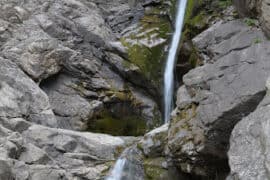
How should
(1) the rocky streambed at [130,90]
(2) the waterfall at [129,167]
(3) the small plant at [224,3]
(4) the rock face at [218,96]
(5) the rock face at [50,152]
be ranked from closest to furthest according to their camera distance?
(4) the rock face at [218,96] → (1) the rocky streambed at [130,90] → (5) the rock face at [50,152] → (2) the waterfall at [129,167] → (3) the small plant at [224,3]

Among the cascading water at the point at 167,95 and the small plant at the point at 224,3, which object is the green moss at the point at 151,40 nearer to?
the cascading water at the point at 167,95

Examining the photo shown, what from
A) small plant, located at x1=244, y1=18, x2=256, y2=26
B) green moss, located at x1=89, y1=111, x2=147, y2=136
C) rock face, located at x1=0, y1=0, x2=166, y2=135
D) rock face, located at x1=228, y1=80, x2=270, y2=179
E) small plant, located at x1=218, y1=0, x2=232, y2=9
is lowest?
green moss, located at x1=89, y1=111, x2=147, y2=136

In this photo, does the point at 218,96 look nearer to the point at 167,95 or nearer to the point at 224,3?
the point at 224,3

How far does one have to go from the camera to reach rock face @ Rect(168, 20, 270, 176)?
928 centimetres

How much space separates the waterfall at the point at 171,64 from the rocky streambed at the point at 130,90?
30 centimetres

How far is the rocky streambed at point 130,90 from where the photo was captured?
954 centimetres

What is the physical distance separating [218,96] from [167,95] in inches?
268

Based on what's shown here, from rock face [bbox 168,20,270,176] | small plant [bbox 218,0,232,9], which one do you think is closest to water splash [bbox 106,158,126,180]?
rock face [bbox 168,20,270,176]

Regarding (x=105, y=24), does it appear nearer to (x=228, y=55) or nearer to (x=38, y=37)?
(x=38, y=37)

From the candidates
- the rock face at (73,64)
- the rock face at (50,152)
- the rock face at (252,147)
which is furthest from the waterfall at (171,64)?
the rock face at (252,147)

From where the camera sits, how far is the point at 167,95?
54.3ft

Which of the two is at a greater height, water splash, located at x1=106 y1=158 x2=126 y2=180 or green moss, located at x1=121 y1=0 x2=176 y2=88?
green moss, located at x1=121 y1=0 x2=176 y2=88

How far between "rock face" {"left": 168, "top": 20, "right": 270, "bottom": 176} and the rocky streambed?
0.09ft

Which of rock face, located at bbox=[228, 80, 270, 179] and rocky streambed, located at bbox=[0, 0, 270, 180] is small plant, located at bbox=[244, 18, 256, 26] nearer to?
rocky streambed, located at bbox=[0, 0, 270, 180]
